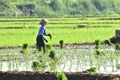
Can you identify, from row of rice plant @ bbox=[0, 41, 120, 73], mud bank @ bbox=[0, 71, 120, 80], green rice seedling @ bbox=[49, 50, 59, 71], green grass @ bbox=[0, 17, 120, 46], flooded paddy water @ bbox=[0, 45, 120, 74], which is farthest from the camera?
green grass @ bbox=[0, 17, 120, 46]

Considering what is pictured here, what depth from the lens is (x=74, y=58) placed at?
20844mm

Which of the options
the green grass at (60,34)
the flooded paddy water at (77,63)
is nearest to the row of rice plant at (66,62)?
the flooded paddy water at (77,63)

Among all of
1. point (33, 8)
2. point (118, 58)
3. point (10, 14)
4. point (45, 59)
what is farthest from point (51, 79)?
point (33, 8)

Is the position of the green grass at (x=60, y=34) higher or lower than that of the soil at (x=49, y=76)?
lower

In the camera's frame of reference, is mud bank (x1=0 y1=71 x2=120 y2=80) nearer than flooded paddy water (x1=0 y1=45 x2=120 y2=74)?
Yes

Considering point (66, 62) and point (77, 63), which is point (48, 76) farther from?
point (66, 62)

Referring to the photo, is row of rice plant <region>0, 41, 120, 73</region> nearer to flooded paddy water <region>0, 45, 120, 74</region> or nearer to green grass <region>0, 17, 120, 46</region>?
flooded paddy water <region>0, 45, 120, 74</region>

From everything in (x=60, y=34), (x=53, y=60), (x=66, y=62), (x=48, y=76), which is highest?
(x=48, y=76)

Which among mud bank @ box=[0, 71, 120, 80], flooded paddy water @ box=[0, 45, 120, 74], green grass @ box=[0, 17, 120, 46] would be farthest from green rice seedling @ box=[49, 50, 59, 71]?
green grass @ box=[0, 17, 120, 46]

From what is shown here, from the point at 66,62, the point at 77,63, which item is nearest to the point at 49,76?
the point at 77,63

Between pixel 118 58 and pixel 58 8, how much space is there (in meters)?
127

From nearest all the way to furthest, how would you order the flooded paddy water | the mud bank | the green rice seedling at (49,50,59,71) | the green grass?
1. the mud bank
2. the green rice seedling at (49,50,59,71)
3. the flooded paddy water
4. the green grass

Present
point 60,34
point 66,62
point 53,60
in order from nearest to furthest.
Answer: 1. point 53,60
2. point 66,62
3. point 60,34

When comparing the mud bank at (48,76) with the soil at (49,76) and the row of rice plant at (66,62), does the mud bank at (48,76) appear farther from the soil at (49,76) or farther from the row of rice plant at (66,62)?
the row of rice plant at (66,62)
